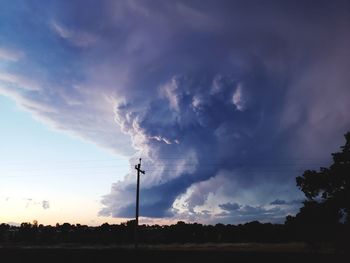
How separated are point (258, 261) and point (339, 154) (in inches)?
358

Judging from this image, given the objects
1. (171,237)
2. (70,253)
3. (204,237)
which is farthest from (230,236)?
(70,253)

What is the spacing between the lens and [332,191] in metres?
25.6

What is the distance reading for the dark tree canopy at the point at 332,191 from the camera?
24.8m

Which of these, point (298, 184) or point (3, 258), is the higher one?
point (298, 184)

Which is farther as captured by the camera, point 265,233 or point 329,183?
point 265,233

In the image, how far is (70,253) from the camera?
30.8 meters

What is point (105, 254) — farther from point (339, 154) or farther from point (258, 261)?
point (339, 154)

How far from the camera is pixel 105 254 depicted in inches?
1177


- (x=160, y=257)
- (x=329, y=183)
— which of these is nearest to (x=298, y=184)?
(x=329, y=183)

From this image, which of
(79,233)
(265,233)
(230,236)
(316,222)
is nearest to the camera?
(316,222)

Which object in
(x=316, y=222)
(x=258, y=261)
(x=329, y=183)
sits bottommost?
(x=258, y=261)

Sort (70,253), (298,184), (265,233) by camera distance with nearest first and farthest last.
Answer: (298,184) < (70,253) < (265,233)

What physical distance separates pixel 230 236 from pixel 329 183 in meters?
83.4

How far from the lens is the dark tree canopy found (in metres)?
24.8
